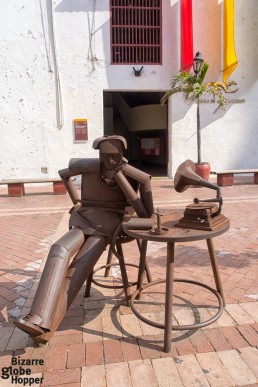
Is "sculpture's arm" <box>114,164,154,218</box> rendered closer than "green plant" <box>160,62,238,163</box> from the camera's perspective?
Yes

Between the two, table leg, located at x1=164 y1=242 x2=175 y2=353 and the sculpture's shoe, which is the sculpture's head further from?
the sculpture's shoe

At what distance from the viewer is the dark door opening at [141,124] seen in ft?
46.9

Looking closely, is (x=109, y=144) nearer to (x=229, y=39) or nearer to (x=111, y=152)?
(x=111, y=152)

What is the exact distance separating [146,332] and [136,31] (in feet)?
33.8

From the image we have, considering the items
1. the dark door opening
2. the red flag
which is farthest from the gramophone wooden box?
the dark door opening

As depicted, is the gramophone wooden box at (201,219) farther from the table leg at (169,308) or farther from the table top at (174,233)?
the table leg at (169,308)

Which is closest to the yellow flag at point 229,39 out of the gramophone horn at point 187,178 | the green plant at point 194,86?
the green plant at point 194,86

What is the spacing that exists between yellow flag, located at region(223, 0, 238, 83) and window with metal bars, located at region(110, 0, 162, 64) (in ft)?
6.90

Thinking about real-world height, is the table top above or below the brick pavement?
above

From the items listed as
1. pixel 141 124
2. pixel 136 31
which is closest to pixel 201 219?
pixel 136 31

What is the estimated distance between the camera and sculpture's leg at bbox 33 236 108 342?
2006 mm

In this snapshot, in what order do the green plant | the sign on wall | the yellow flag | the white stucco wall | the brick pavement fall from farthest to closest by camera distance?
the sign on wall < the yellow flag < the white stucco wall < the green plant < the brick pavement

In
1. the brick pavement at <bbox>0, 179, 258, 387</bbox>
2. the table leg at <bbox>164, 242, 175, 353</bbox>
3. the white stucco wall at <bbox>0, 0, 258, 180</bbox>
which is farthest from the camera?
the white stucco wall at <bbox>0, 0, 258, 180</bbox>

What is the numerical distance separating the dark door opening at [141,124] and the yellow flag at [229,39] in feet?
11.2
